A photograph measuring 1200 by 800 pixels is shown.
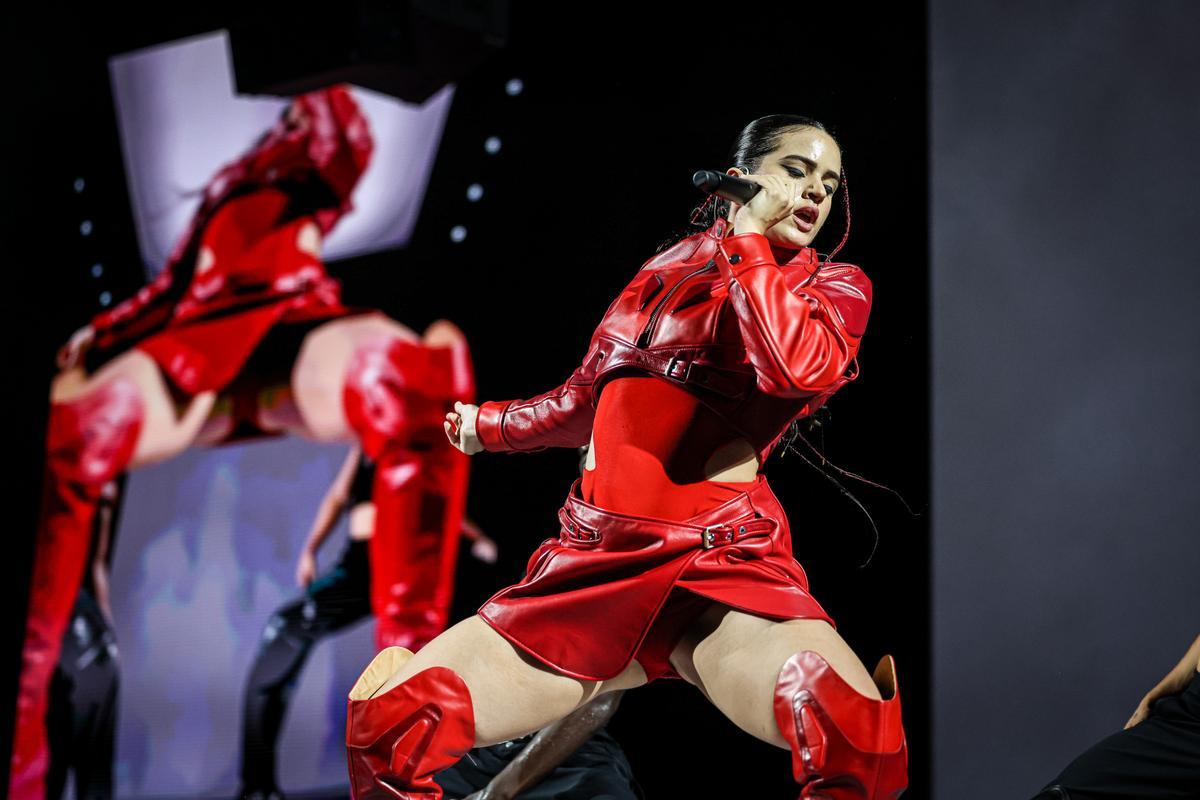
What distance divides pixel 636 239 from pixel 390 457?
1.00 m

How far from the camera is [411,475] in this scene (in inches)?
144

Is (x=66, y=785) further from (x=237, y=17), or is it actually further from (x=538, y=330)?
(x=237, y=17)

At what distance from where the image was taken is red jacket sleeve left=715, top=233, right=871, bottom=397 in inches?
65.9

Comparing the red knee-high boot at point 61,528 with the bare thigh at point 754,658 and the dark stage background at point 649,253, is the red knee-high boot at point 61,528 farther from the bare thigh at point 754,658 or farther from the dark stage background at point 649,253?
the bare thigh at point 754,658

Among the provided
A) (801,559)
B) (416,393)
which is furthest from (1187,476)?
(416,393)

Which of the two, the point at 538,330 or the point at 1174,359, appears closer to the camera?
the point at 1174,359

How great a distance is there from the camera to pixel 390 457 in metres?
3.70

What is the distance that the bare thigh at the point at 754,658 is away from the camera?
65.8 inches

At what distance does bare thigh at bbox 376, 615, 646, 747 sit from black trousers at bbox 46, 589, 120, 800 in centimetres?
267

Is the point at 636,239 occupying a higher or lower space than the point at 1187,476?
higher

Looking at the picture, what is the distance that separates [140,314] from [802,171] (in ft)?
9.90

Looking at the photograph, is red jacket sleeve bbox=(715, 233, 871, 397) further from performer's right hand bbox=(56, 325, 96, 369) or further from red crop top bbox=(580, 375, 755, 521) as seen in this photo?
performer's right hand bbox=(56, 325, 96, 369)

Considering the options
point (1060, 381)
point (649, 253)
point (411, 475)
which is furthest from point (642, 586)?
point (411, 475)

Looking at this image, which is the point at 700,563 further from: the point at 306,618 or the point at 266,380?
the point at 266,380
